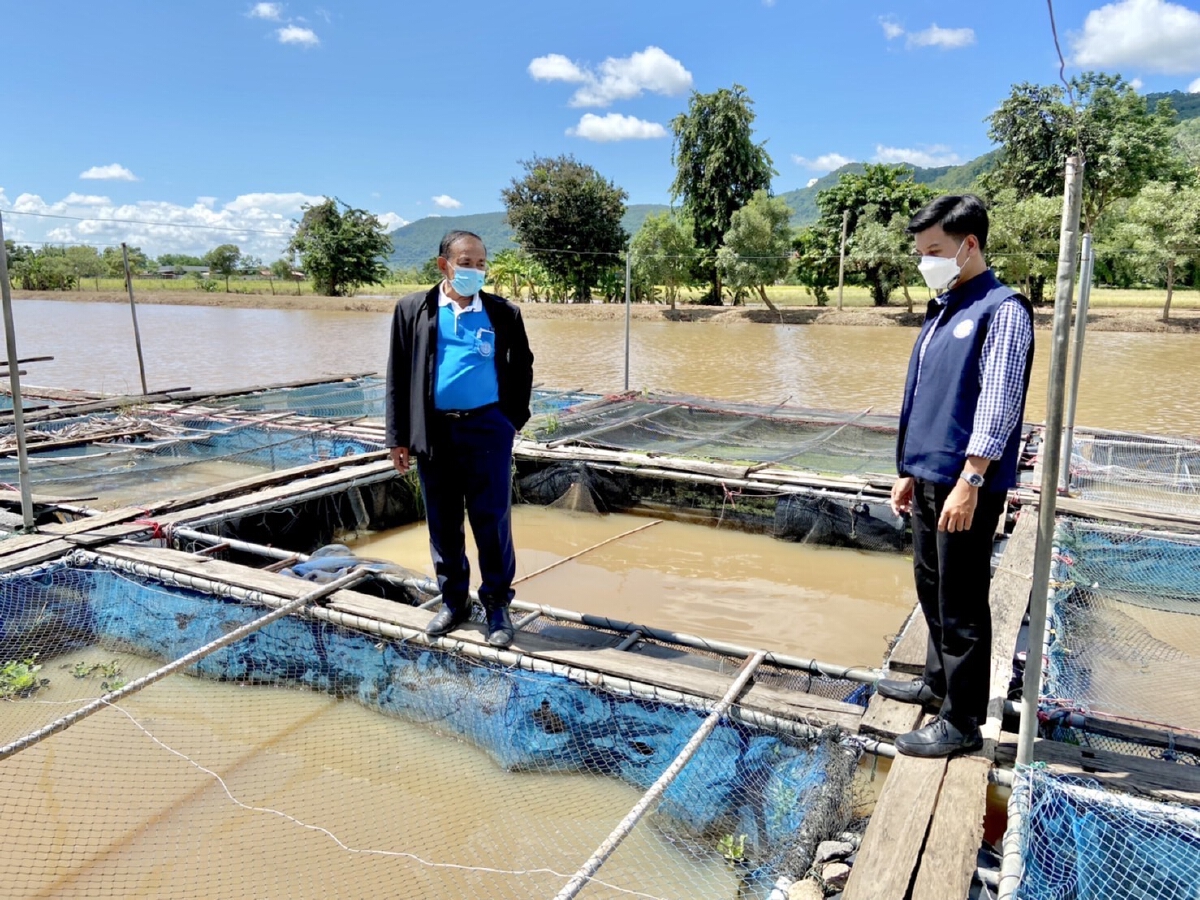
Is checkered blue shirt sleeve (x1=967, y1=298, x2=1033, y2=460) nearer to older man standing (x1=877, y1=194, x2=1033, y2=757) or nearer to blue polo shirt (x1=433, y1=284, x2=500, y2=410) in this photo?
older man standing (x1=877, y1=194, x2=1033, y2=757)

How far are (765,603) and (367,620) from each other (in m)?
2.32

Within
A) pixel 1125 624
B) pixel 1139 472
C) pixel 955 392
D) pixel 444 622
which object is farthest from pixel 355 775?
pixel 1139 472

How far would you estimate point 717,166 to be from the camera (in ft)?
92.7

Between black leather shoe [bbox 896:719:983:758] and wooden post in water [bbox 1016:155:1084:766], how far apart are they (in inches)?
11.8

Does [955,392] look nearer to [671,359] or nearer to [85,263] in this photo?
[671,359]

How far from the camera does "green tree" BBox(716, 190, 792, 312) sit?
24953mm

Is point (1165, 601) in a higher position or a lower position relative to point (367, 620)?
lower

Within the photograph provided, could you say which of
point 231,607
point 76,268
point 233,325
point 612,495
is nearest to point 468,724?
point 231,607

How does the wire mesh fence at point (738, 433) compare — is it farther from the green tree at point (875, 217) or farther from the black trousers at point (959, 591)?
the green tree at point (875, 217)

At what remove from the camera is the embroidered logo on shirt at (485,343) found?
8.81 feet

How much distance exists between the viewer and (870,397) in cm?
1163

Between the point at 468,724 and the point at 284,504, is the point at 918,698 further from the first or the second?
the point at 284,504

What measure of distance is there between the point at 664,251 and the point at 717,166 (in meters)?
3.94

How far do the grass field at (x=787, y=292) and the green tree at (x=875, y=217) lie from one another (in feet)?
4.50
